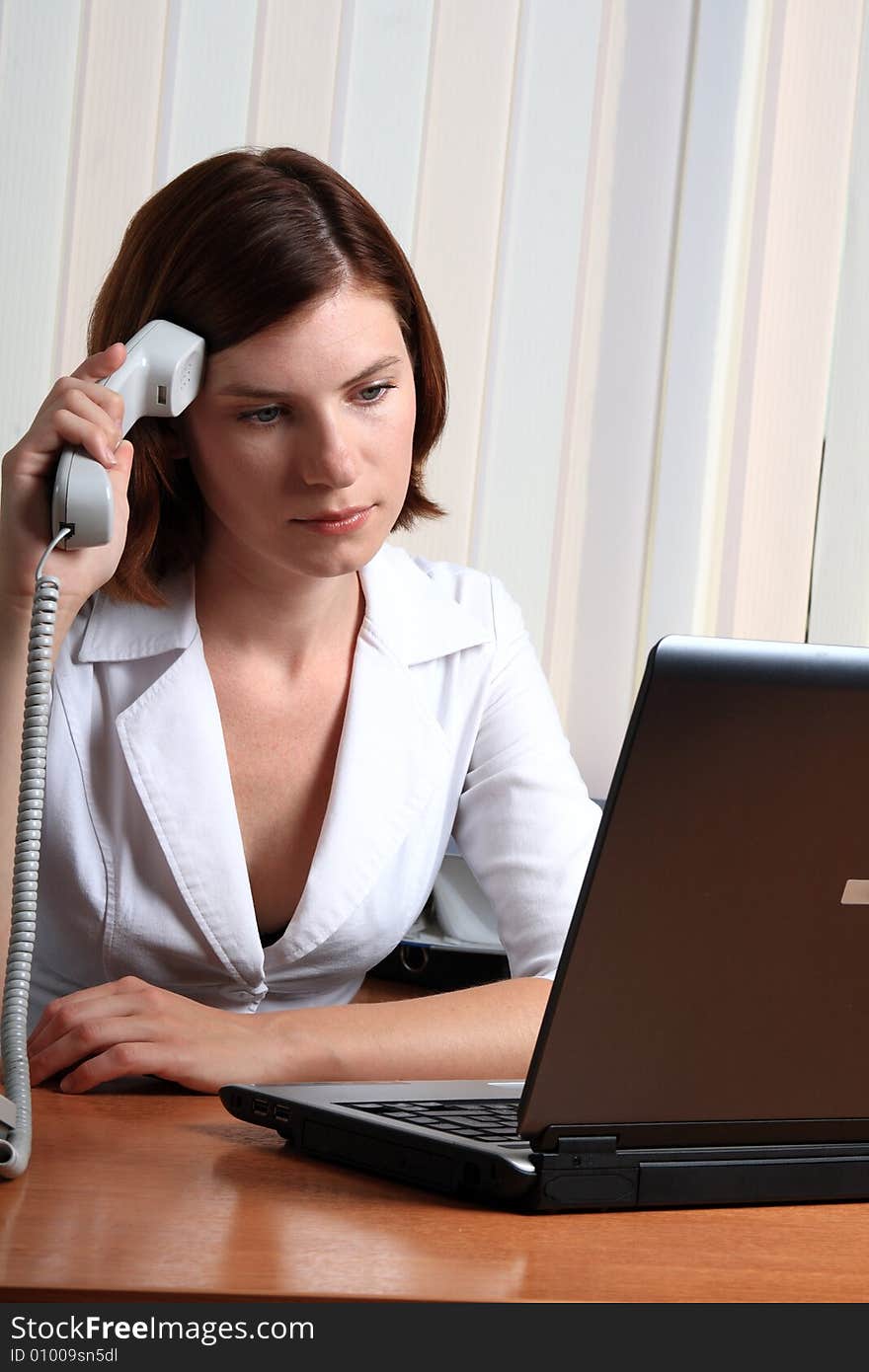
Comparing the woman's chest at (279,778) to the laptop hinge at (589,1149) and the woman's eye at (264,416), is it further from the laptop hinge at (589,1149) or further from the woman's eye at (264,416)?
the laptop hinge at (589,1149)

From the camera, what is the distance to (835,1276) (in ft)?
2.35

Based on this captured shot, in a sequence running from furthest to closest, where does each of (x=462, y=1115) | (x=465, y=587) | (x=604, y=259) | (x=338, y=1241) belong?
1. (x=604, y=259)
2. (x=465, y=587)
3. (x=462, y=1115)
4. (x=338, y=1241)

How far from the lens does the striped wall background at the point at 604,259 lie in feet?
7.67

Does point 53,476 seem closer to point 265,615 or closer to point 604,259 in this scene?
point 265,615

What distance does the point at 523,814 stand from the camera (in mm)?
1571

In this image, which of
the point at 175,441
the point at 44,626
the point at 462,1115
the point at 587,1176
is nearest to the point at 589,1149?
the point at 587,1176

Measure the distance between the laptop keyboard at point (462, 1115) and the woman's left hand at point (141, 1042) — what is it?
0.67 ft

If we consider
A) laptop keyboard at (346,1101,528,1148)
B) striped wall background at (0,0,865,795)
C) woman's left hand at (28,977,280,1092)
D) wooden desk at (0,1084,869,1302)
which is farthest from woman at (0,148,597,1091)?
striped wall background at (0,0,865,795)

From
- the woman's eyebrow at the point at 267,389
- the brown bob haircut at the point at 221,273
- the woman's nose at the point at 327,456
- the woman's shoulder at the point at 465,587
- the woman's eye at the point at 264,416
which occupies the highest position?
the brown bob haircut at the point at 221,273

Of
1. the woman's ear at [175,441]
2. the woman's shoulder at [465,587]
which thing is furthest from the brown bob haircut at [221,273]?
the woman's shoulder at [465,587]

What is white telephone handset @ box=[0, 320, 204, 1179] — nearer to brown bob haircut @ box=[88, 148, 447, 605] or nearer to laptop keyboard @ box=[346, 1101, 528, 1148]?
brown bob haircut @ box=[88, 148, 447, 605]

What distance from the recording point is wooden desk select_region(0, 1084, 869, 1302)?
2.09 feet

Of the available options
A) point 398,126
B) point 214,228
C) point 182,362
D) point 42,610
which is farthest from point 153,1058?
point 398,126

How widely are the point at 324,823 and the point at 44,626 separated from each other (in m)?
0.42
